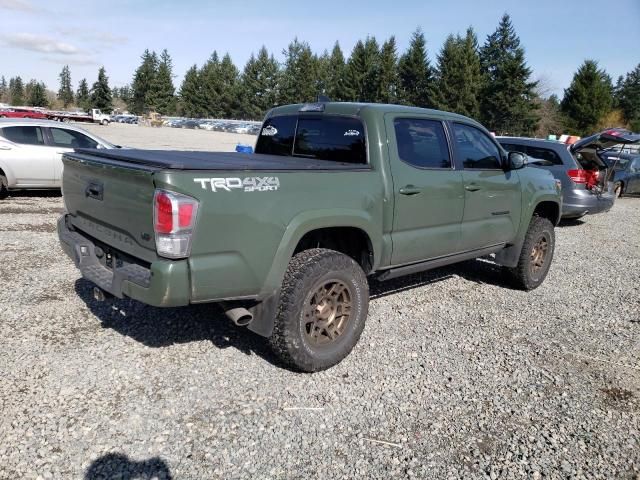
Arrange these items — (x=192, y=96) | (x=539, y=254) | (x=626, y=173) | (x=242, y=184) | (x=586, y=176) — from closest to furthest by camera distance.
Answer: (x=242, y=184) → (x=539, y=254) → (x=586, y=176) → (x=626, y=173) → (x=192, y=96)

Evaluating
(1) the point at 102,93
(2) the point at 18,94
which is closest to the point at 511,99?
(1) the point at 102,93

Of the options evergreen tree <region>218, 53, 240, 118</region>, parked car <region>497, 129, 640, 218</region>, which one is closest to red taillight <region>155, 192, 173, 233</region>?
parked car <region>497, 129, 640, 218</region>

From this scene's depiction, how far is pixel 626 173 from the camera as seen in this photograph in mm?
16125

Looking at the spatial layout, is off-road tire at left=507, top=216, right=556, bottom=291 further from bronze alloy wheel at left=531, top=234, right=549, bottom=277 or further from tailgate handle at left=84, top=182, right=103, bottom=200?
tailgate handle at left=84, top=182, right=103, bottom=200

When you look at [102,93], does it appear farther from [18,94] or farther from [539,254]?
[539,254]

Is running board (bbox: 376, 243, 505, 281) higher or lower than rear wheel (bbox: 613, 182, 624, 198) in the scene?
higher

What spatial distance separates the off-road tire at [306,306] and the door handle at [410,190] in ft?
2.34

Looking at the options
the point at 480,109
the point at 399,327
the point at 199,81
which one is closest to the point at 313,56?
the point at 199,81

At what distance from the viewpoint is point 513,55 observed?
64.6 meters

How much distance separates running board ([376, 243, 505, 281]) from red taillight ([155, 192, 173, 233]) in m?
1.97

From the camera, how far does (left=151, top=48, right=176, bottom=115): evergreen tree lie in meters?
93.5

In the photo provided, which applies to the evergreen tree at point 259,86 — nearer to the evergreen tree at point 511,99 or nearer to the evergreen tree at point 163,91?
the evergreen tree at point 163,91

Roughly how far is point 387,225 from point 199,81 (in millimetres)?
100827

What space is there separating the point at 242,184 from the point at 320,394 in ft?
4.88
